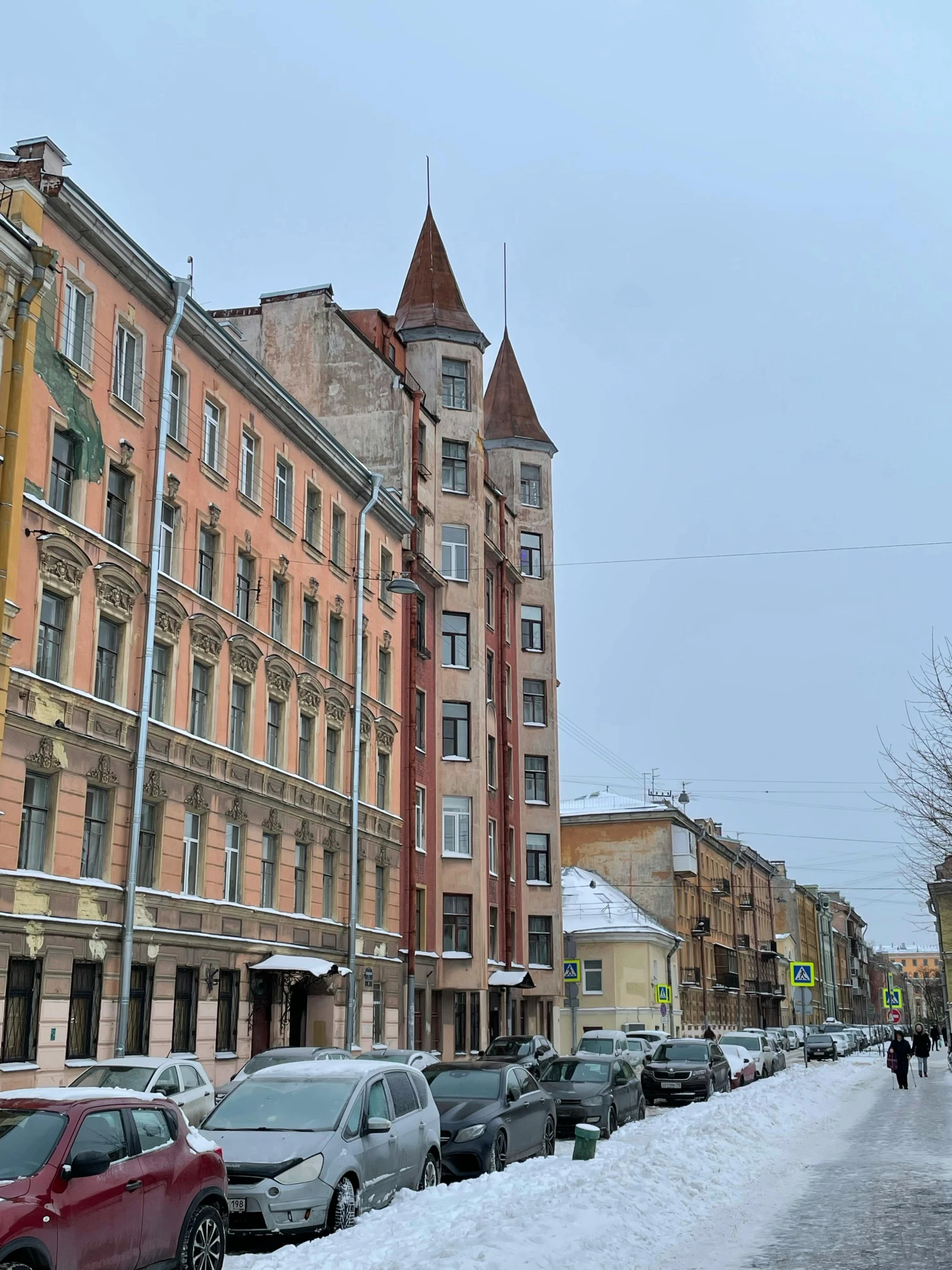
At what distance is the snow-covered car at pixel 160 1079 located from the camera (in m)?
17.5

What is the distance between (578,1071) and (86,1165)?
15946mm

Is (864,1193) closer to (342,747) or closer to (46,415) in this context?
(46,415)

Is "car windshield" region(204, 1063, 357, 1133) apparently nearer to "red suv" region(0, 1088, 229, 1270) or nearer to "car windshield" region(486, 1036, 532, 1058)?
"red suv" region(0, 1088, 229, 1270)

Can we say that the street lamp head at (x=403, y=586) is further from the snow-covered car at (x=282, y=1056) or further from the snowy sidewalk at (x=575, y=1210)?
the snowy sidewalk at (x=575, y=1210)

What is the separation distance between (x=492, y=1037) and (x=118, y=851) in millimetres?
23380

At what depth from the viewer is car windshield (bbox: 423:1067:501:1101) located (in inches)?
691

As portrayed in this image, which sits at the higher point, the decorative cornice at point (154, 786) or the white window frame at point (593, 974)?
the decorative cornice at point (154, 786)

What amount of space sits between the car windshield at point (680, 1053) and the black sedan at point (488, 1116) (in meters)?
14.7

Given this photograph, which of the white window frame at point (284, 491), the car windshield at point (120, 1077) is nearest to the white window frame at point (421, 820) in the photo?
the white window frame at point (284, 491)

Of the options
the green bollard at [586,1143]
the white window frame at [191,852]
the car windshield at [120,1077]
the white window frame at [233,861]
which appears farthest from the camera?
the white window frame at [233,861]

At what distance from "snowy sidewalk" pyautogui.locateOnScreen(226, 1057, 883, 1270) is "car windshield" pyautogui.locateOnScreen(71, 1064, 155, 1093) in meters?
5.34

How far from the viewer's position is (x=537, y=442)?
54.2 meters

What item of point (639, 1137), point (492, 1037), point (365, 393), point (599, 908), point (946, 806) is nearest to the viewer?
point (639, 1137)

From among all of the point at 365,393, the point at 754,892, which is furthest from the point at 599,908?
the point at 754,892
